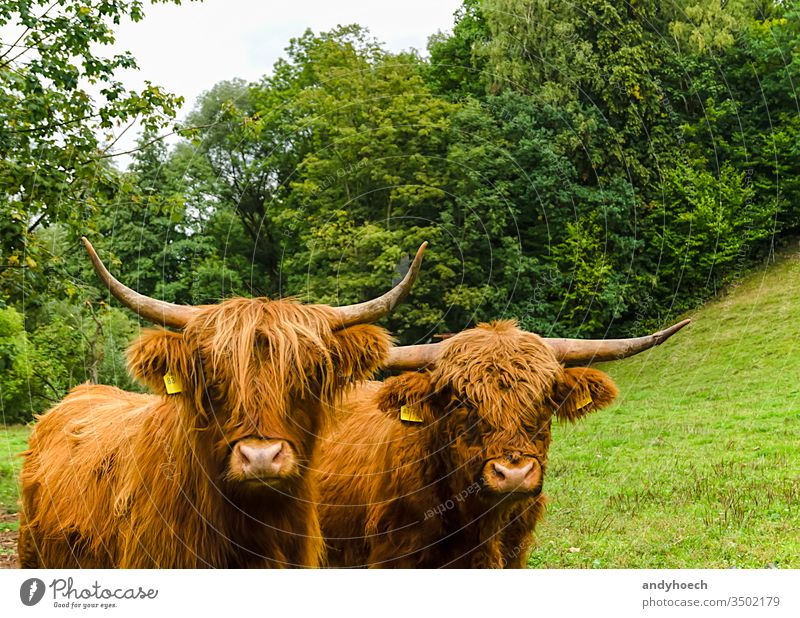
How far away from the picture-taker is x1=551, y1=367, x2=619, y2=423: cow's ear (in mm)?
4289

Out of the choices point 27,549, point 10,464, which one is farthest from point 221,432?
point 10,464

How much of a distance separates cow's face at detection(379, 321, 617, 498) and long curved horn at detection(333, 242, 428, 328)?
715 mm

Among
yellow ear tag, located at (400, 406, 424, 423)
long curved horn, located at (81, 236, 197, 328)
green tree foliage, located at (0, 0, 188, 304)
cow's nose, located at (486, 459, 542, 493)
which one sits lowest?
cow's nose, located at (486, 459, 542, 493)

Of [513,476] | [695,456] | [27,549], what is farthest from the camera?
[695,456]

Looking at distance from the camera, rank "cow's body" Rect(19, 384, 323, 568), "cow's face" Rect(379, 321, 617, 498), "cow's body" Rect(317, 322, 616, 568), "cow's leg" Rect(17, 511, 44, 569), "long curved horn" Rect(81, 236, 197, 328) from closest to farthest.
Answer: "long curved horn" Rect(81, 236, 197, 328), "cow's body" Rect(19, 384, 323, 568), "cow's face" Rect(379, 321, 617, 498), "cow's body" Rect(317, 322, 616, 568), "cow's leg" Rect(17, 511, 44, 569)

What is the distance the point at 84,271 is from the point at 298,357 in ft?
9.81

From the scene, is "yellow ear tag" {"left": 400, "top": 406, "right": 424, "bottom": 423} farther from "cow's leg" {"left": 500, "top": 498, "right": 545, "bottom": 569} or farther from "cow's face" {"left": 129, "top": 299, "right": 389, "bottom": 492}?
"cow's leg" {"left": 500, "top": 498, "right": 545, "bottom": 569}

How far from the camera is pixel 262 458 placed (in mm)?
3117

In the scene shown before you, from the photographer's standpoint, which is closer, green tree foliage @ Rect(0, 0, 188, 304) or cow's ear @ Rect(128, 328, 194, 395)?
cow's ear @ Rect(128, 328, 194, 395)

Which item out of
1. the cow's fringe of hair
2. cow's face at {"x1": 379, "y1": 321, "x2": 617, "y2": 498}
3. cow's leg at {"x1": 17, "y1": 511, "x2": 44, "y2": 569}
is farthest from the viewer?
cow's leg at {"x1": 17, "y1": 511, "x2": 44, "y2": 569}

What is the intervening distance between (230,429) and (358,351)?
80cm
